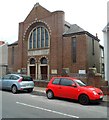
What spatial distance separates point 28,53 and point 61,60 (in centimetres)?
680

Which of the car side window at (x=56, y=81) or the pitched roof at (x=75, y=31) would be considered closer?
the car side window at (x=56, y=81)

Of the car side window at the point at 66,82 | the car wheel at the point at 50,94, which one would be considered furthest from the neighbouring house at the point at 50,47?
the car side window at the point at 66,82

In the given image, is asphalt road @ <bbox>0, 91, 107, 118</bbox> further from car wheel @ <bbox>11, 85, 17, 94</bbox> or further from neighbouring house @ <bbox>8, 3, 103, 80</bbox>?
neighbouring house @ <bbox>8, 3, 103, 80</bbox>

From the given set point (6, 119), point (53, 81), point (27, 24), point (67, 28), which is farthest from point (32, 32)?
point (6, 119)

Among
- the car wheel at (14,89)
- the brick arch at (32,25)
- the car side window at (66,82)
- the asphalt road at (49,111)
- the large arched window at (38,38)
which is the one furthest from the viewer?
the brick arch at (32,25)

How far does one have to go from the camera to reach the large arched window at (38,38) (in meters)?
31.1

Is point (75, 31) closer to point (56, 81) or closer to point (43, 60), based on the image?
point (43, 60)

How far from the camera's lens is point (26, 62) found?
32781 millimetres

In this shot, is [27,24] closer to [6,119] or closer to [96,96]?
[96,96]

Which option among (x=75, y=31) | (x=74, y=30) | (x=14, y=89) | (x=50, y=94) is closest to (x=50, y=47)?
(x=74, y=30)

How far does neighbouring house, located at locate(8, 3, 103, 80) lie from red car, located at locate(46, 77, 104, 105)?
11.5m

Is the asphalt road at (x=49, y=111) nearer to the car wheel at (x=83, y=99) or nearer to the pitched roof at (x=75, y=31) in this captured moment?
the car wheel at (x=83, y=99)

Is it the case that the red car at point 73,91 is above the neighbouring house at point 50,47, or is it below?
below

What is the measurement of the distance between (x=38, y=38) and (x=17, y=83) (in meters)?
16.1
